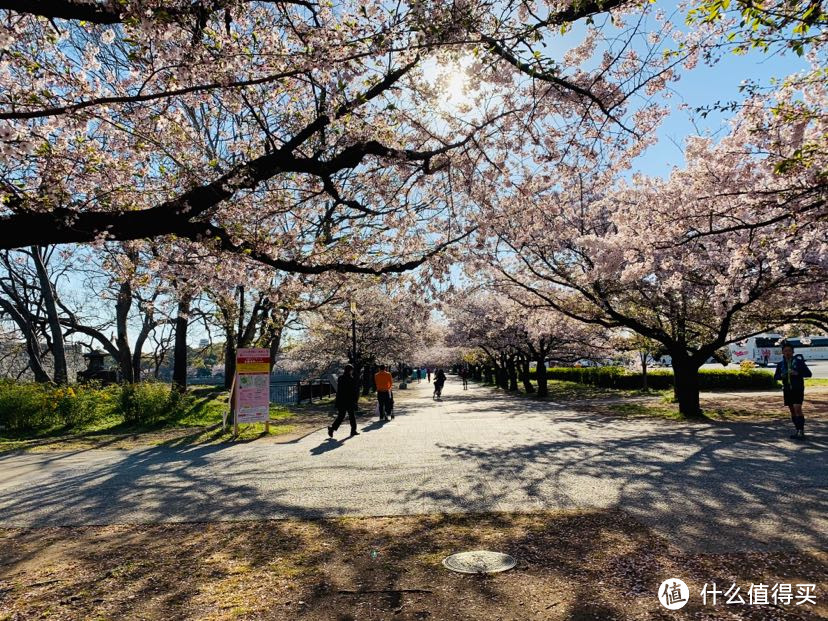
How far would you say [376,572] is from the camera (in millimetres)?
3930

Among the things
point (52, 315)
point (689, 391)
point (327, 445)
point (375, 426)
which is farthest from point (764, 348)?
point (52, 315)

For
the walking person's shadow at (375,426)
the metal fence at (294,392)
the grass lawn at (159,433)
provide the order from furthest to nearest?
the metal fence at (294,392) → the walking person's shadow at (375,426) → the grass lawn at (159,433)

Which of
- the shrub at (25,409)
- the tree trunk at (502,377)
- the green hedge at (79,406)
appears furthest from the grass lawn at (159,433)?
the tree trunk at (502,377)

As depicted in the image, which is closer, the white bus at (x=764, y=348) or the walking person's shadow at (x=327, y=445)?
the walking person's shadow at (x=327, y=445)

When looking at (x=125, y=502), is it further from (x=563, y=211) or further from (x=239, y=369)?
(x=563, y=211)

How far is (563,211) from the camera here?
16.2 metres

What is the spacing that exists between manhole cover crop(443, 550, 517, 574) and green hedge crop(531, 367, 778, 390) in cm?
2711

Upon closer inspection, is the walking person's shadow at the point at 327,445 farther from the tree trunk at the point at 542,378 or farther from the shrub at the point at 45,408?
the tree trunk at the point at 542,378

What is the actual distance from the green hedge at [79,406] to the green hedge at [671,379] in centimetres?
2444

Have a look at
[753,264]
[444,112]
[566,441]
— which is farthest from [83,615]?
[753,264]

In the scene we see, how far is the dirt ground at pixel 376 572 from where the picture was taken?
333cm

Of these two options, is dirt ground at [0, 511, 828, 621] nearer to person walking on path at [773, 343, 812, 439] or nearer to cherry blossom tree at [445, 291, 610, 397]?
person walking on path at [773, 343, 812, 439]

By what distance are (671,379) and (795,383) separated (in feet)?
69.2

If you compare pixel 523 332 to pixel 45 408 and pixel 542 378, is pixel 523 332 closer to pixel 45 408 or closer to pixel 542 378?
pixel 542 378
